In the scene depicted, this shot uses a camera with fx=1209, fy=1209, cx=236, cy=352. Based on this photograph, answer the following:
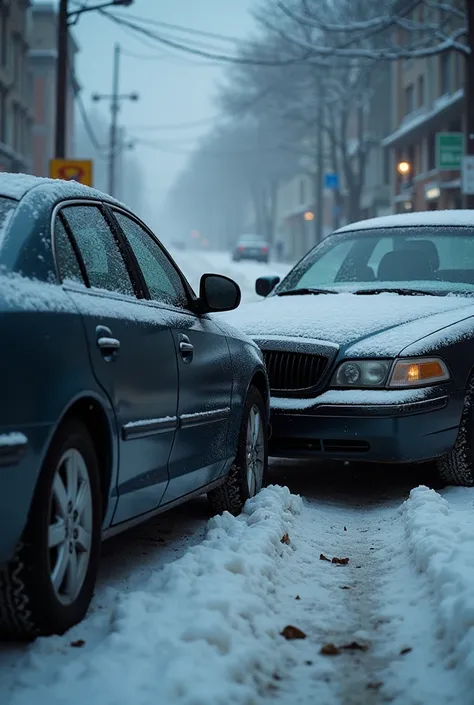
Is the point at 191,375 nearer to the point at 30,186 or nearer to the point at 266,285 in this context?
the point at 30,186

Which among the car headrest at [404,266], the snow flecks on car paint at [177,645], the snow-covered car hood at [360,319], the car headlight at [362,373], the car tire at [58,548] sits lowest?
the snow flecks on car paint at [177,645]

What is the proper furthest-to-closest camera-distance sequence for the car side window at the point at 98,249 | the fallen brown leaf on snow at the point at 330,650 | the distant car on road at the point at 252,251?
1. the distant car on road at the point at 252,251
2. the car side window at the point at 98,249
3. the fallen brown leaf on snow at the point at 330,650

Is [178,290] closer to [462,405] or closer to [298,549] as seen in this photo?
[298,549]

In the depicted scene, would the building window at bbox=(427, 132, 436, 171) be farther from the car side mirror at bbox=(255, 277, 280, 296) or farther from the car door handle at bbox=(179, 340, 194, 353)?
the car door handle at bbox=(179, 340, 194, 353)

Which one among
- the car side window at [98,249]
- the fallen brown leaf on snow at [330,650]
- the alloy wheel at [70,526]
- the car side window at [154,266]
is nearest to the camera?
the alloy wheel at [70,526]

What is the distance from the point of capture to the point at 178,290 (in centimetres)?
586

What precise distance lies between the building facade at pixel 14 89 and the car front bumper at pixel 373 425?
132ft

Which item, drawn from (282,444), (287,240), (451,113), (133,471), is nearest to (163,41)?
(451,113)

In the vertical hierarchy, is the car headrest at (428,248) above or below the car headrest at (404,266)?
above

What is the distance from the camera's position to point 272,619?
428cm

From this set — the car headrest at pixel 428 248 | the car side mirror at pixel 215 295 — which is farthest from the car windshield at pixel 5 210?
the car headrest at pixel 428 248

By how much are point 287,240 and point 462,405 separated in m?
99.6

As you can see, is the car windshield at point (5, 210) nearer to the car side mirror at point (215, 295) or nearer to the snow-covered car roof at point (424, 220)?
the car side mirror at point (215, 295)

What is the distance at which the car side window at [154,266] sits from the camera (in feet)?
17.7
